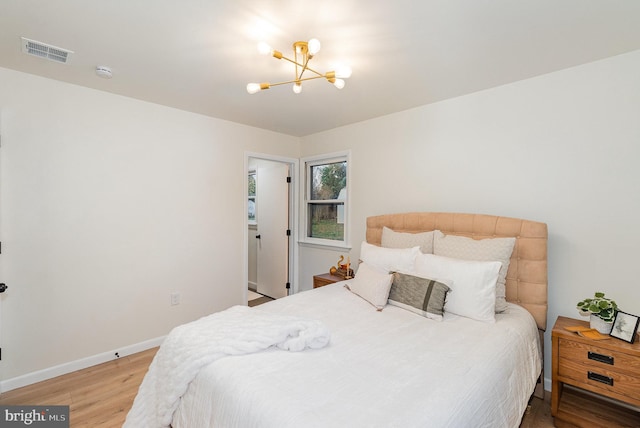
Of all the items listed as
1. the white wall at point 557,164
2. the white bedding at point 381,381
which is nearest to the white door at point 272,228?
the white wall at point 557,164

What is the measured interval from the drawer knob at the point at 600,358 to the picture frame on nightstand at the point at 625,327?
0.48 feet

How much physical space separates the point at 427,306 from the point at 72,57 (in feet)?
9.79

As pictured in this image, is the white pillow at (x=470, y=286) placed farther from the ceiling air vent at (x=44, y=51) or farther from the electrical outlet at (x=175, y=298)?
the ceiling air vent at (x=44, y=51)

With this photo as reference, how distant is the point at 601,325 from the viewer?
1.84 metres

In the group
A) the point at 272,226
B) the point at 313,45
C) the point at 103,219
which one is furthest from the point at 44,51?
the point at 272,226

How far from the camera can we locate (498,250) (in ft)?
7.20

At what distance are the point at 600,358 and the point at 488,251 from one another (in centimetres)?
84

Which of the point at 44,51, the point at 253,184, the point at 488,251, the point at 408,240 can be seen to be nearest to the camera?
the point at 44,51

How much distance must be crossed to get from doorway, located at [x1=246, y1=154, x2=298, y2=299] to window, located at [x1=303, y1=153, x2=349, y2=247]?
0.22 metres

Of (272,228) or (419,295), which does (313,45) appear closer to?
(419,295)

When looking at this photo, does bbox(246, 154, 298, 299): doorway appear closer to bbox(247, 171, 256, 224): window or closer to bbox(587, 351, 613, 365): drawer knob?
bbox(247, 171, 256, 224): window

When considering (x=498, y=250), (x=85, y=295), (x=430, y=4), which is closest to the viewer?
(x=430, y=4)

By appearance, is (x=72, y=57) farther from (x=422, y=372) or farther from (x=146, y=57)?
(x=422, y=372)

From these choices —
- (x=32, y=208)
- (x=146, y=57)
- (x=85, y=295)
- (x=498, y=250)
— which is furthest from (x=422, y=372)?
(x=32, y=208)
